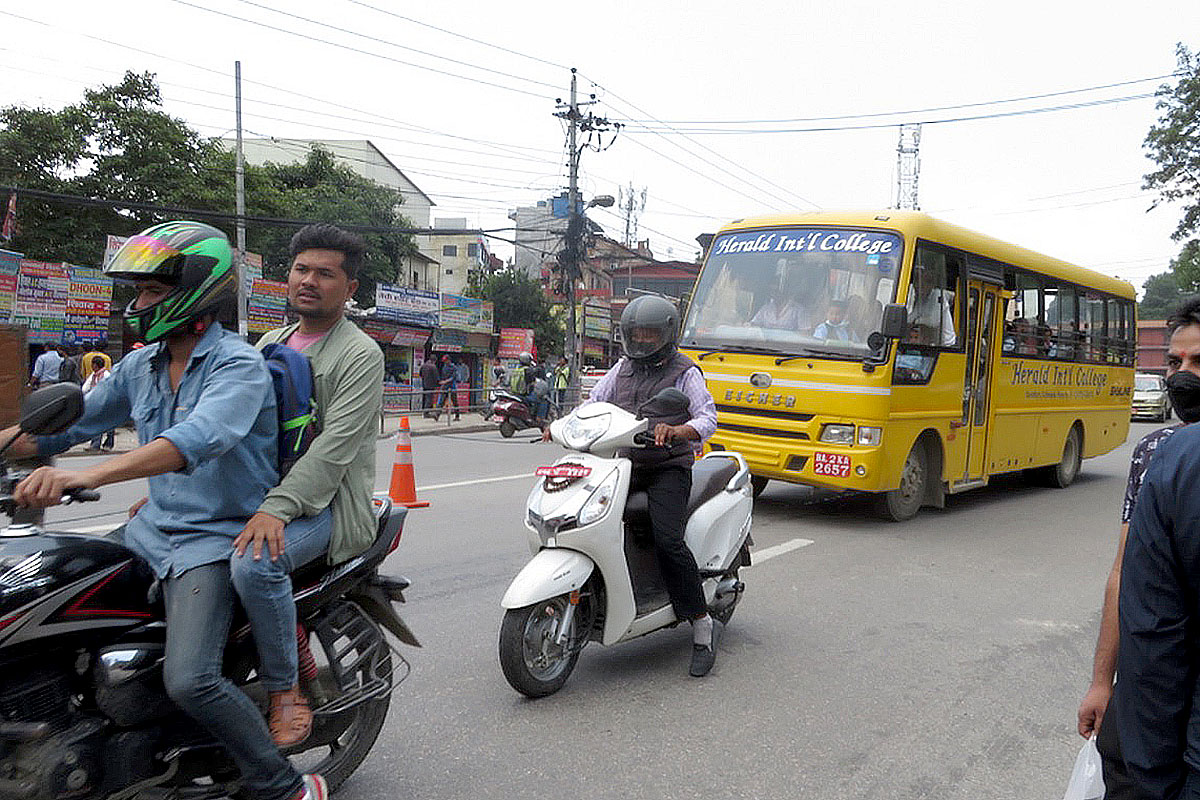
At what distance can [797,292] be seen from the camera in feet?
27.1

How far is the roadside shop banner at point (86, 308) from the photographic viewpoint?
17.7 meters

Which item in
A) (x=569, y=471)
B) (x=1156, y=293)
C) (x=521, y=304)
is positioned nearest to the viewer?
(x=569, y=471)

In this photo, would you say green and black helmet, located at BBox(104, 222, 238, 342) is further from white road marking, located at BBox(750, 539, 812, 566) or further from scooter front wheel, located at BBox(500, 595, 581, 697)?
white road marking, located at BBox(750, 539, 812, 566)

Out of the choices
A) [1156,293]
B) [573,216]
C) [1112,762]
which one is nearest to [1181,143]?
[573,216]

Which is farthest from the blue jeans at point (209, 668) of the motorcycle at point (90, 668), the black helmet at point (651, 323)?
the black helmet at point (651, 323)

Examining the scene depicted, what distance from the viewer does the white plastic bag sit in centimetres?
199

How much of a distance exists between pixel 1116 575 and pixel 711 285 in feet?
22.3

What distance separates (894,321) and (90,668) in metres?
6.48

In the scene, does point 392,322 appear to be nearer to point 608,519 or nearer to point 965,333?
point 965,333

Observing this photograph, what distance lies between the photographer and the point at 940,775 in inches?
132

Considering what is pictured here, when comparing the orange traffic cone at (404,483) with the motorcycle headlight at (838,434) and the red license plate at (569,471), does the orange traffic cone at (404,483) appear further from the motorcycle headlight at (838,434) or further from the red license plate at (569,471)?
the red license plate at (569,471)

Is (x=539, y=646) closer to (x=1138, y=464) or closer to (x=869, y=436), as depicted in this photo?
(x=1138, y=464)

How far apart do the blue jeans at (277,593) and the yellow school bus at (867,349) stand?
19.2 ft

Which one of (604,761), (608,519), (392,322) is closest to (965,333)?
(608,519)
